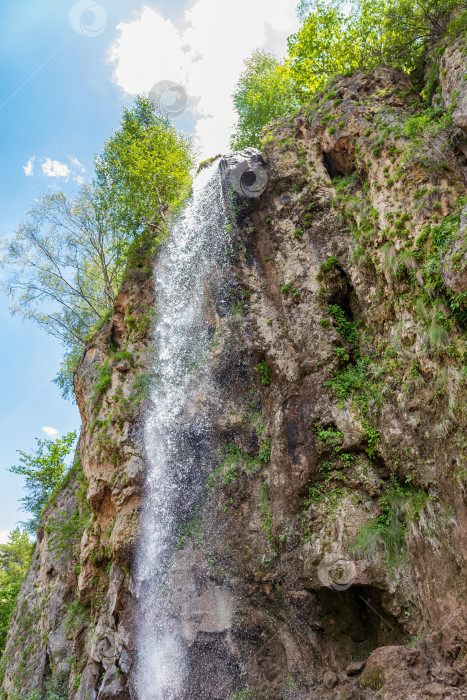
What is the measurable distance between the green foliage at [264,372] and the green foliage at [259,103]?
14.0 meters

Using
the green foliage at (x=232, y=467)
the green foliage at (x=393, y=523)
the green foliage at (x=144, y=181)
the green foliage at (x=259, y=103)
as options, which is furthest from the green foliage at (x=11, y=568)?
the green foliage at (x=259, y=103)

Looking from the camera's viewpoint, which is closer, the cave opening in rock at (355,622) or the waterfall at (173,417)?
the cave opening in rock at (355,622)

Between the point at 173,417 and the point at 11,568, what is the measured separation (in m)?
26.8

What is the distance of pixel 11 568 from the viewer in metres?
31.6

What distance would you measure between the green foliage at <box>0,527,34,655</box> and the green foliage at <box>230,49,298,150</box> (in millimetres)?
26622

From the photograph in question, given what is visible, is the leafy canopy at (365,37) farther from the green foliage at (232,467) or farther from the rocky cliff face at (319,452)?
the green foliage at (232,467)

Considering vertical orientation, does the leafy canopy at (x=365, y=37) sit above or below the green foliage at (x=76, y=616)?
above

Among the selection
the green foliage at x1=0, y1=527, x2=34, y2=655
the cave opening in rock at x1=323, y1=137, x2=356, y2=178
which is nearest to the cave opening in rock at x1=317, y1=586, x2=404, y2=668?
the cave opening in rock at x1=323, y1=137, x2=356, y2=178

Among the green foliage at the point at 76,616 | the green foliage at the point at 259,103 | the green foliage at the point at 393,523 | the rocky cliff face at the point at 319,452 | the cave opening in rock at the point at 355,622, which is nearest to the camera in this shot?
the rocky cliff face at the point at 319,452

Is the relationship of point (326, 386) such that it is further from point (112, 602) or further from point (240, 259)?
point (112, 602)

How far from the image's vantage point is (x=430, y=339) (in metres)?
8.58

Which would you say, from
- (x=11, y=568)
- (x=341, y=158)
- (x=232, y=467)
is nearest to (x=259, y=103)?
(x=341, y=158)

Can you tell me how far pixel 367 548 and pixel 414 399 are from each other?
10.3ft

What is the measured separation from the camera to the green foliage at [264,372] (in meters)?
12.8
